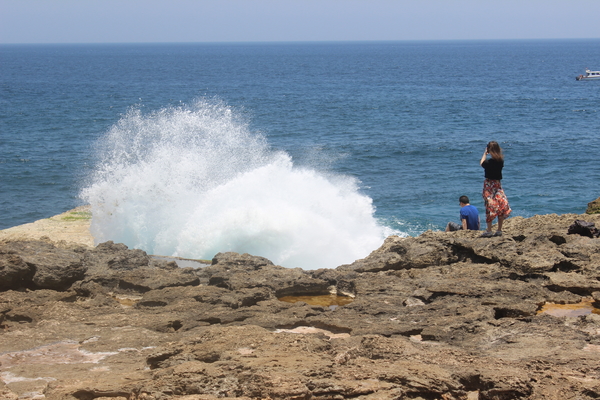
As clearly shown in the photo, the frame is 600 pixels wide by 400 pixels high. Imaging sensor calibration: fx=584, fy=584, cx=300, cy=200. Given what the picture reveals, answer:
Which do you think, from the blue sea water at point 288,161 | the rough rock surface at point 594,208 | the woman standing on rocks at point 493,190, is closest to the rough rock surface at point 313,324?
the woman standing on rocks at point 493,190

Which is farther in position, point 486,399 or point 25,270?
point 25,270

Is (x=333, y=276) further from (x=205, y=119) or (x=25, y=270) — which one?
(x=205, y=119)

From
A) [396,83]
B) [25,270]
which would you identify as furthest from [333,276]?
[396,83]

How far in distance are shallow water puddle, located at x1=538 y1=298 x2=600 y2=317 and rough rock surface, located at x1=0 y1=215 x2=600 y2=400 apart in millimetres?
42

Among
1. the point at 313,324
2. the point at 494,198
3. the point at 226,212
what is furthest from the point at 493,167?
the point at 226,212

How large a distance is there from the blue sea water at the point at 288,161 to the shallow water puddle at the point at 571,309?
591 cm

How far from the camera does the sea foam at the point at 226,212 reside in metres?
12.7

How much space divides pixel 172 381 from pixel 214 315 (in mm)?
2243

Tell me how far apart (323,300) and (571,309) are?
3.02 meters

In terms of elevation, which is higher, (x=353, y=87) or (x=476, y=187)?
(x=353, y=87)

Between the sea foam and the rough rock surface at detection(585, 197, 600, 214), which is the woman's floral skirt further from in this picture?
the sea foam

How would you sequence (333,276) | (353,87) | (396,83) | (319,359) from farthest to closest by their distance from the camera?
1. (396,83)
2. (353,87)
3. (333,276)
4. (319,359)

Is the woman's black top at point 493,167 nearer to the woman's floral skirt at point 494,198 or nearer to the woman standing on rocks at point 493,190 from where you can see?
the woman standing on rocks at point 493,190

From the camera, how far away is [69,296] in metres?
7.57
